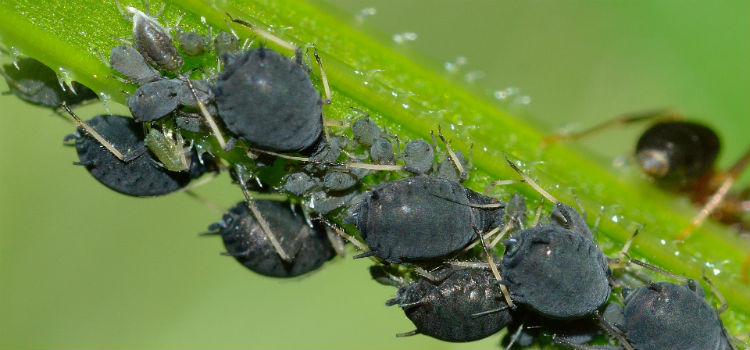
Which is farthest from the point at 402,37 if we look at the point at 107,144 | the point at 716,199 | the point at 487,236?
the point at 716,199

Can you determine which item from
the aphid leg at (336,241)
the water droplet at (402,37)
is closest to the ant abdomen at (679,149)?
the water droplet at (402,37)

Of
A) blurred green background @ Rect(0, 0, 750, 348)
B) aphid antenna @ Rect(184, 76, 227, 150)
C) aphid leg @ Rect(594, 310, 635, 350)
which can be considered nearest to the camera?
aphid antenna @ Rect(184, 76, 227, 150)

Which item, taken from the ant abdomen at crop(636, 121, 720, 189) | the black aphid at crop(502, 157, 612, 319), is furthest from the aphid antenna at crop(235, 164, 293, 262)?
the ant abdomen at crop(636, 121, 720, 189)

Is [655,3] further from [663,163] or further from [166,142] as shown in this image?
[166,142]

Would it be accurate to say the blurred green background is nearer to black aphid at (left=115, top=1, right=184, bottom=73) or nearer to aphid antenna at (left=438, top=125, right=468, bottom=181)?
black aphid at (left=115, top=1, right=184, bottom=73)

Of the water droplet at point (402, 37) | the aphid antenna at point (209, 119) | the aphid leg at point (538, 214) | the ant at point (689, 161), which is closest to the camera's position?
the aphid antenna at point (209, 119)

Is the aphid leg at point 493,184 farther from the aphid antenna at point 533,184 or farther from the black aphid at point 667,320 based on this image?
the black aphid at point 667,320

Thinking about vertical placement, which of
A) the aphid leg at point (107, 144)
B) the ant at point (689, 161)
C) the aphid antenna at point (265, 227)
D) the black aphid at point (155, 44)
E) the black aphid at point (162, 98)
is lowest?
the ant at point (689, 161)
